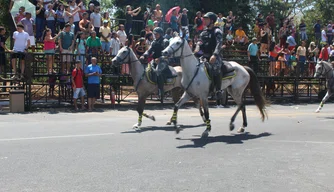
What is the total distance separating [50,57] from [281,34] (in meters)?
16.8

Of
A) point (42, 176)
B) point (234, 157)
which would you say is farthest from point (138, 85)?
point (42, 176)

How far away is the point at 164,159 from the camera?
8828 millimetres

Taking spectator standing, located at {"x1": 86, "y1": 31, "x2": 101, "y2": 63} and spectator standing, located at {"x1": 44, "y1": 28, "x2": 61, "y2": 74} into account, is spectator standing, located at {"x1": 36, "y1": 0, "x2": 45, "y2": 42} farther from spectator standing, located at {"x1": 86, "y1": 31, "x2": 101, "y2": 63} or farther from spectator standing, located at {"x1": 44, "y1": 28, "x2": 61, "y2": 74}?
spectator standing, located at {"x1": 86, "y1": 31, "x2": 101, "y2": 63}

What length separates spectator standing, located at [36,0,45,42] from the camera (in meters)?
20.9

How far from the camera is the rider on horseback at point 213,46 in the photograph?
1191 cm

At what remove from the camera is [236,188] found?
22.6 feet

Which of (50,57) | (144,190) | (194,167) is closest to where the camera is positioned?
(144,190)

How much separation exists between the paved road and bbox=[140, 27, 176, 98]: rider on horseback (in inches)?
58.3

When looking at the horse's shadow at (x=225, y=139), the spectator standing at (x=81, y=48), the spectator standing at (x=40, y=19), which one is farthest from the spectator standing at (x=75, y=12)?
the horse's shadow at (x=225, y=139)

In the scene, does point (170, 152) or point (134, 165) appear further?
point (170, 152)

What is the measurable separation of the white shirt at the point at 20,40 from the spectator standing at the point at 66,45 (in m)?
1.57

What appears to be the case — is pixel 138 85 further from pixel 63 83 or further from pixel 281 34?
pixel 281 34

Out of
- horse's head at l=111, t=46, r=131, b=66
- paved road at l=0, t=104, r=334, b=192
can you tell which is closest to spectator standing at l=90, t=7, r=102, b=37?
horse's head at l=111, t=46, r=131, b=66

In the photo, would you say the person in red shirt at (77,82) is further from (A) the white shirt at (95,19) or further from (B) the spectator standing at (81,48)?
(A) the white shirt at (95,19)
